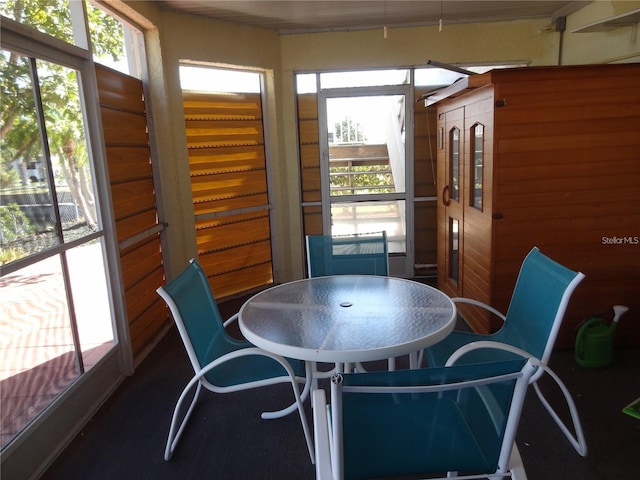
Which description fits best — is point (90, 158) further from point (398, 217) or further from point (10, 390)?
point (398, 217)

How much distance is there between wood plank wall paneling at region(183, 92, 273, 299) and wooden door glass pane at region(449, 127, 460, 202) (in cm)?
192

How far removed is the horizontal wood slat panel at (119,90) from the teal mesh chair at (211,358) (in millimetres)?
1487

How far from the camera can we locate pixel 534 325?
6.81 ft

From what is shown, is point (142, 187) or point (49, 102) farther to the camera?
point (142, 187)

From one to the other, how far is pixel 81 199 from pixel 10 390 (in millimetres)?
1152

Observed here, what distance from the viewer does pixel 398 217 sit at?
502 cm

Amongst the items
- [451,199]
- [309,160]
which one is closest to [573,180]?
[451,199]

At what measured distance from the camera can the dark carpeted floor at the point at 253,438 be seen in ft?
6.81

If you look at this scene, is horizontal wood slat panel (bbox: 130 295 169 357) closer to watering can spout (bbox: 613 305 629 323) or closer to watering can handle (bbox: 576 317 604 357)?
watering can handle (bbox: 576 317 604 357)

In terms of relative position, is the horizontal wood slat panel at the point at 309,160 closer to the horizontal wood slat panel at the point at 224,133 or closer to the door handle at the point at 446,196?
the horizontal wood slat panel at the point at 224,133

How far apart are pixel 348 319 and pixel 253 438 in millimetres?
882

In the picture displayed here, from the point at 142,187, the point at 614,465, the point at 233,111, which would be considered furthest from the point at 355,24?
the point at 614,465

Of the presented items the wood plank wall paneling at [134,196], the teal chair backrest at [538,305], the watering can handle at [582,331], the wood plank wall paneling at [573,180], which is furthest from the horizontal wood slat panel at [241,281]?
the watering can handle at [582,331]

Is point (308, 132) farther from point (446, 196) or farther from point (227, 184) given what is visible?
point (446, 196)
